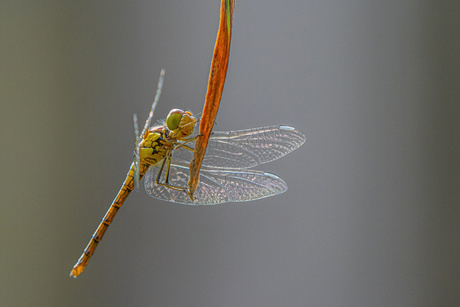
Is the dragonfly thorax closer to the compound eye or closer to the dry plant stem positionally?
the compound eye

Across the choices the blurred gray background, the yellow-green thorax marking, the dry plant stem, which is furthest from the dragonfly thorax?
the blurred gray background

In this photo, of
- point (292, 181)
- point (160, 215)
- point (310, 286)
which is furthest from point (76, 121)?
point (310, 286)

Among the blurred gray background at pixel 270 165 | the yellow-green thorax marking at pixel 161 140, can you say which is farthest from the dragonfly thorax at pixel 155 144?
the blurred gray background at pixel 270 165

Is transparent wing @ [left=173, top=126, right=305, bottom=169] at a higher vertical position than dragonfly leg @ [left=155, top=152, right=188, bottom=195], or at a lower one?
higher

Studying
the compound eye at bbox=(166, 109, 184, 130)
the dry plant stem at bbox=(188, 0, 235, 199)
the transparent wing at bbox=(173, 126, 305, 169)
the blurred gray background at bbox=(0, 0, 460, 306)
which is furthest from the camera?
the blurred gray background at bbox=(0, 0, 460, 306)

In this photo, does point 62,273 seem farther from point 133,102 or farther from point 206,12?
point 206,12

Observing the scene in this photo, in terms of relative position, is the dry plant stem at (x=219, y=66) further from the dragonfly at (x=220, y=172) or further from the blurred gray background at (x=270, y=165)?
the blurred gray background at (x=270, y=165)
